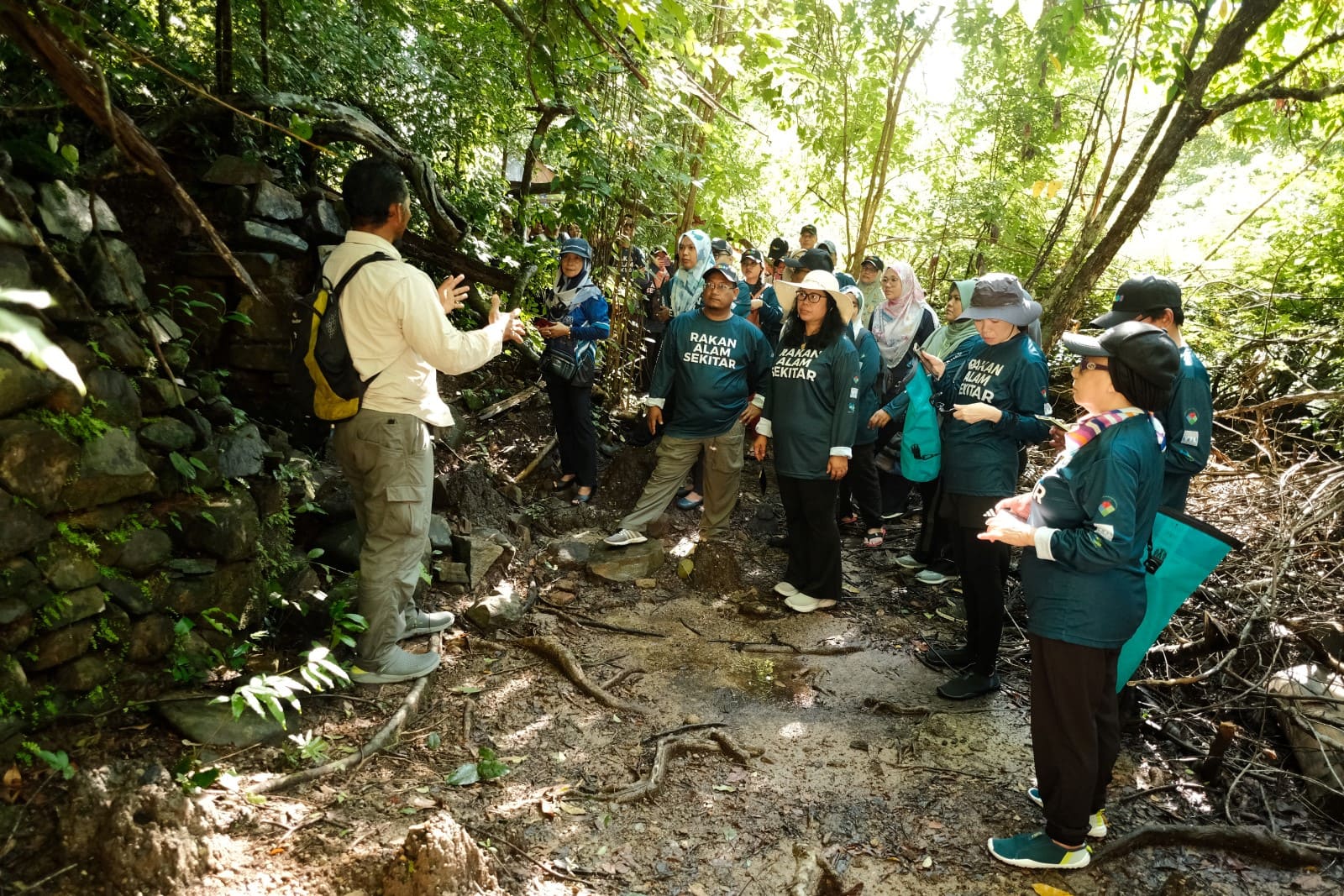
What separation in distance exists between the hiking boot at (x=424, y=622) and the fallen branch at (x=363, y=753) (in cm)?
43

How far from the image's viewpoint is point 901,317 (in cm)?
650

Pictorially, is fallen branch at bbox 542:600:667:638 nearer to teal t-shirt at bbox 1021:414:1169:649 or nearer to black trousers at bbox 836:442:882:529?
black trousers at bbox 836:442:882:529

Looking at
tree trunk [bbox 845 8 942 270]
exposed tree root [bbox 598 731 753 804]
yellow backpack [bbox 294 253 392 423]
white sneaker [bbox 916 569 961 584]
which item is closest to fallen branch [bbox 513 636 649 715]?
exposed tree root [bbox 598 731 753 804]

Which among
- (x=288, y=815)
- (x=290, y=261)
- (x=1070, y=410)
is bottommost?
(x=288, y=815)

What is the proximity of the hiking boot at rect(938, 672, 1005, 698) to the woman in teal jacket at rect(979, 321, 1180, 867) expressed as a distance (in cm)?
113

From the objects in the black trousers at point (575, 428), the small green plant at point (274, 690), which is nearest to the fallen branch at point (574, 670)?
the small green plant at point (274, 690)

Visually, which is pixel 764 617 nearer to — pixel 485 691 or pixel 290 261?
pixel 485 691

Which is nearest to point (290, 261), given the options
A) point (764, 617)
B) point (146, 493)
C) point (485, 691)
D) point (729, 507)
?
point (146, 493)

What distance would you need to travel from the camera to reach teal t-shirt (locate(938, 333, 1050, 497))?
4062mm

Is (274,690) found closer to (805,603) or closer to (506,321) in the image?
(506,321)

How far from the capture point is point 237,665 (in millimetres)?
3377

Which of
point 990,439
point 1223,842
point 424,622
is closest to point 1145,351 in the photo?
point 990,439

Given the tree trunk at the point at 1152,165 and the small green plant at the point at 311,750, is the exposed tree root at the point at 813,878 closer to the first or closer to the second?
the small green plant at the point at 311,750

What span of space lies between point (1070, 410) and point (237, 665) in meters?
8.98
